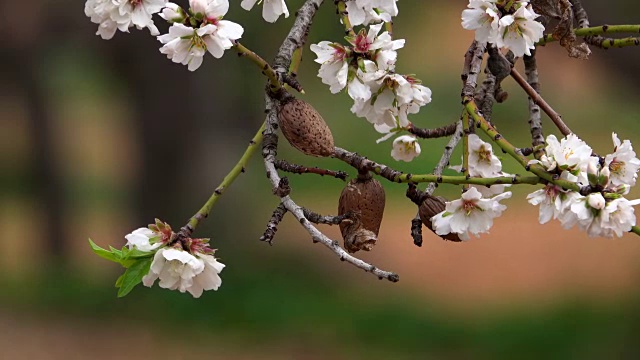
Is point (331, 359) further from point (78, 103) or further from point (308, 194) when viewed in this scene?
point (78, 103)

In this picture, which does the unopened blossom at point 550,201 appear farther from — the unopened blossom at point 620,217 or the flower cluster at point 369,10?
the flower cluster at point 369,10

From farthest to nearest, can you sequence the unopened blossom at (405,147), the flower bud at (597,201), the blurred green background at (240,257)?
the blurred green background at (240,257) < the unopened blossom at (405,147) < the flower bud at (597,201)

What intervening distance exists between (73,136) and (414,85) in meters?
6.77

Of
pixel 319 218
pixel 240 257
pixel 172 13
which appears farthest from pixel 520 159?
pixel 240 257

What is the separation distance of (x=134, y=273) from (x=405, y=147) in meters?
0.32

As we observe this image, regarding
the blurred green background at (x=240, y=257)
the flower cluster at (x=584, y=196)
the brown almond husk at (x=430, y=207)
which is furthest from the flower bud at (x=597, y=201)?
the blurred green background at (x=240, y=257)

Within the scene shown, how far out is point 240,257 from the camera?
4.29 metres

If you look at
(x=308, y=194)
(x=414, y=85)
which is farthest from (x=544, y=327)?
(x=414, y=85)

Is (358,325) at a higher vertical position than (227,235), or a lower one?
lower

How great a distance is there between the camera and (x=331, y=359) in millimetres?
3555

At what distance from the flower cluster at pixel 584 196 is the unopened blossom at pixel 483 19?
93 mm

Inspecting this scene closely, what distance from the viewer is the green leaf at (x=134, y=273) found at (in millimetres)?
629

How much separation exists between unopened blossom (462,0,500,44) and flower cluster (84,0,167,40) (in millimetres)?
202

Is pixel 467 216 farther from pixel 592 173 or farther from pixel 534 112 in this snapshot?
pixel 534 112
